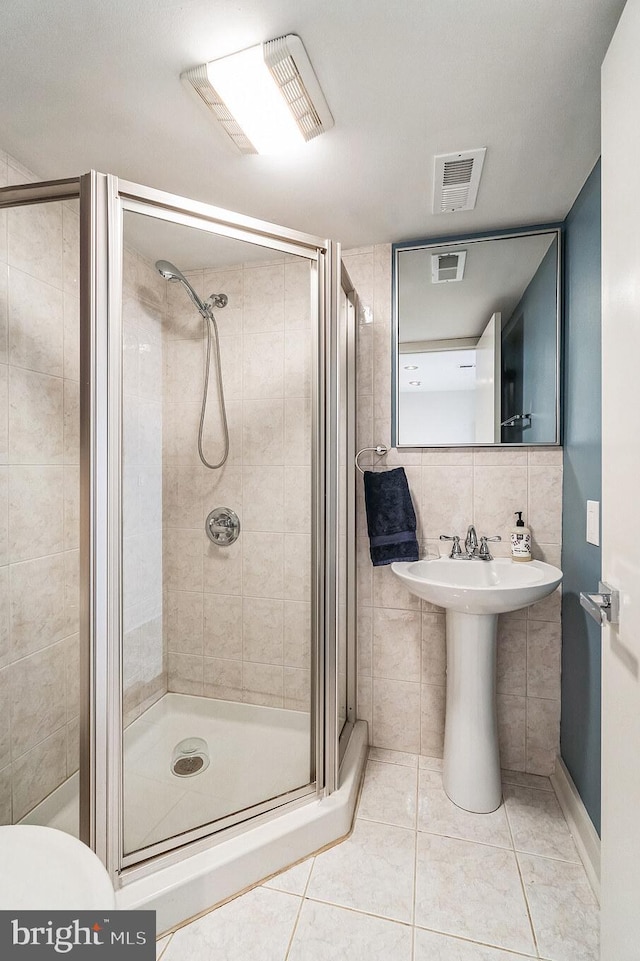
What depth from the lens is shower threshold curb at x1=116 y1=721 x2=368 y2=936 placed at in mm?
1192

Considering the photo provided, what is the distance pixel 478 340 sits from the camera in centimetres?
193

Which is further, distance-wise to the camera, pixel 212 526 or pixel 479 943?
pixel 212 526

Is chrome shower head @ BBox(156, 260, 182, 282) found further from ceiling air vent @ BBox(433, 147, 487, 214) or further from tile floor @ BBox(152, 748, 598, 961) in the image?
tile floor @ BBox(152, 748, 598, 961)

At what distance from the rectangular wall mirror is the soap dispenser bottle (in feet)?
1.18

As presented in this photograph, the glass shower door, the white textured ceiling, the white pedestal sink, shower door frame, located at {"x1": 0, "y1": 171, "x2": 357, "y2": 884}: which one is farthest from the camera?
the white pedestal sink

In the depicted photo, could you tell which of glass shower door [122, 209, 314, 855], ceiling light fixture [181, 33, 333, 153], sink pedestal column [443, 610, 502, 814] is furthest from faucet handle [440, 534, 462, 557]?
ceiling light fixture [181, 33, 333, 153]

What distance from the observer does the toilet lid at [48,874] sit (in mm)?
707

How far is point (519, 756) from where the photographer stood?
6.22ft

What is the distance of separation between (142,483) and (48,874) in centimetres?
83

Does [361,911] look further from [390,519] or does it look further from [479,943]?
[390,519]

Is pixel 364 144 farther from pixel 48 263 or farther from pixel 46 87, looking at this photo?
pixel 48 263

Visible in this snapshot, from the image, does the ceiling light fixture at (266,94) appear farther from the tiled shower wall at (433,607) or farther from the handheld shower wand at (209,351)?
the tiled shower wall at (433,607)

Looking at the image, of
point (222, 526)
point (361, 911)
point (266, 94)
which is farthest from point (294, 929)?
point (266, 94)

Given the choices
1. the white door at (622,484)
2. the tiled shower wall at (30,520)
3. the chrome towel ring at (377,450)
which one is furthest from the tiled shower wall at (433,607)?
the tiled shower wall at (30,520)
